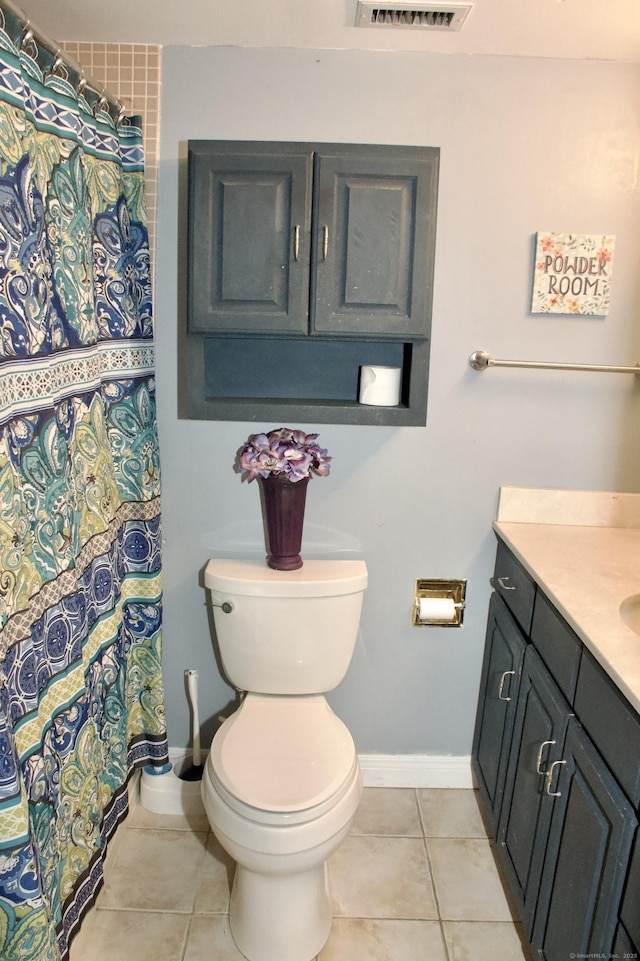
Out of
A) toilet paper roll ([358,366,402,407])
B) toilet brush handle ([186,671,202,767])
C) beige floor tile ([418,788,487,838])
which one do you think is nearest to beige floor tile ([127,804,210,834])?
toilet brush handle ([186,671,202,767])

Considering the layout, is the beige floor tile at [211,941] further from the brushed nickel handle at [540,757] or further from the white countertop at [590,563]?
the white countertop at [590,563]

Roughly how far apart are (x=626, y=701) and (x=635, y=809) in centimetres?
16

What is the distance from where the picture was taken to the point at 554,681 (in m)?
1.45

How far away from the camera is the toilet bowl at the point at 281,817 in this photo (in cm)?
144

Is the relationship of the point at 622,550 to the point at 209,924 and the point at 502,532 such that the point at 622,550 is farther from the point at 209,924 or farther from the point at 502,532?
the point at 209,924

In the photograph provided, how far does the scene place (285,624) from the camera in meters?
1.83

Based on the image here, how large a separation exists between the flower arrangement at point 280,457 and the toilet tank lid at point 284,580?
27 cm

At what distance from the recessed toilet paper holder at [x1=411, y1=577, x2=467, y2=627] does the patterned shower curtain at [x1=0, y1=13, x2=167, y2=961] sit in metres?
0.78

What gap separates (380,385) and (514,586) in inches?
25.7

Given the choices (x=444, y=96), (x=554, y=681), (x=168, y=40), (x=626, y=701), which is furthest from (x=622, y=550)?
(x=168, y=40)

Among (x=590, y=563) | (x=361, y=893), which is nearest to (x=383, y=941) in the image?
(x=361, y=893)

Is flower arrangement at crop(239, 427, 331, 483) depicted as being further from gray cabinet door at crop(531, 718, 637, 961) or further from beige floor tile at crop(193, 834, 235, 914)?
beige floor tile at crop(193, 834, 235, 914)

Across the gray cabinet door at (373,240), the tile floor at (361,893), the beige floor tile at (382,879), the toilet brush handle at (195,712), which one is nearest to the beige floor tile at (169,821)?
the tile floor at (361,893)

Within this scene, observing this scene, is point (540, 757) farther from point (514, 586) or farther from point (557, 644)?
point (514, 586)
